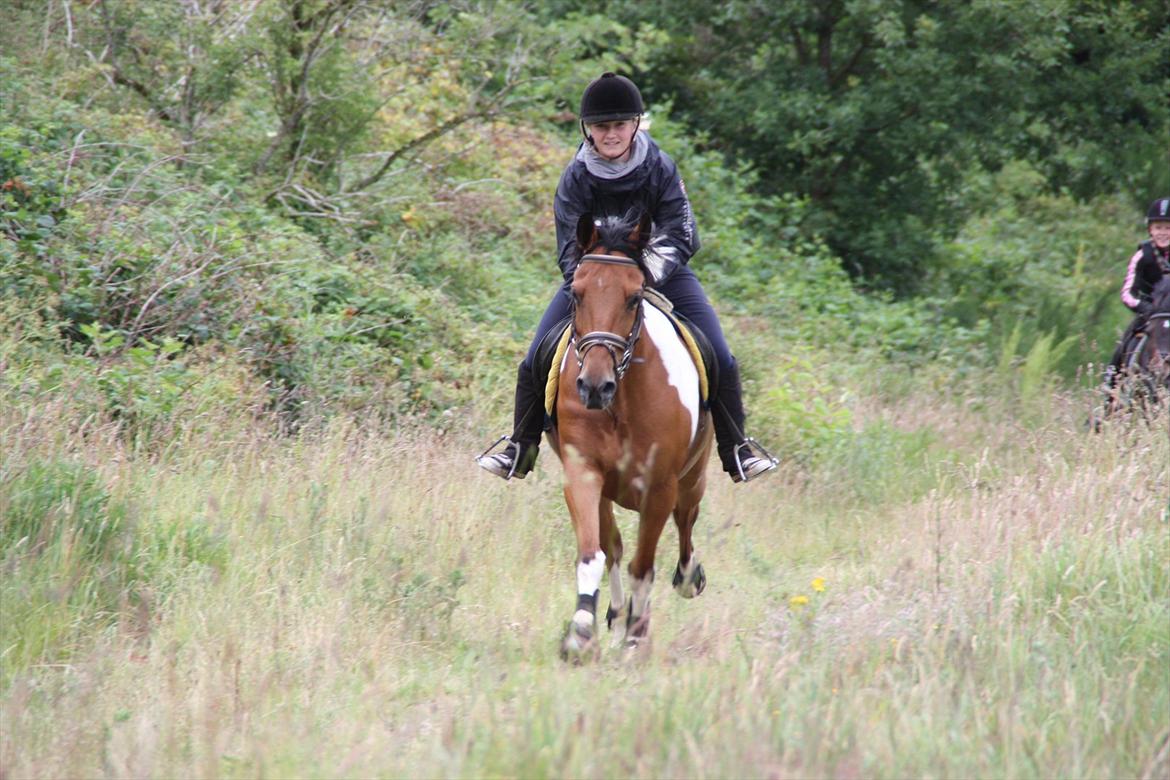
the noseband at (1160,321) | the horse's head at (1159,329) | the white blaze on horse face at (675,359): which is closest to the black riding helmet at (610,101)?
the white blaze on horse face at (675,359)

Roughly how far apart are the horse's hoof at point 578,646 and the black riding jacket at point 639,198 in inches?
76.8

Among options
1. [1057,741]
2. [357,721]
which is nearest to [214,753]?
[357,721]

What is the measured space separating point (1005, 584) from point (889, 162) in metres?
15.3

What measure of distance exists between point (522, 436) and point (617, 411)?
971 millimetres

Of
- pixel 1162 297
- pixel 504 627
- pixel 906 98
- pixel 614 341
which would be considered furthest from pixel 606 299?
pixel 906 98

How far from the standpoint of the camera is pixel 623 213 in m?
7.19

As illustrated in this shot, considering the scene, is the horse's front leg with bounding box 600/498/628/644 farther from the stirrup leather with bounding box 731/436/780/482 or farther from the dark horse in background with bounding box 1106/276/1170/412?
the dark horse in background with bounding box 1106/276/1170/412

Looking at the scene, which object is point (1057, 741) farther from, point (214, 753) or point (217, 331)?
point (217, 331)

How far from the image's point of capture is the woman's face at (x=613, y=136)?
6.87m

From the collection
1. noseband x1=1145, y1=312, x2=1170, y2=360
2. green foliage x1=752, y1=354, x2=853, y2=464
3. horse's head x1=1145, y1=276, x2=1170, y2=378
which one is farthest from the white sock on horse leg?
noseband x1=1145, y1=312, x2=1170, y2=360

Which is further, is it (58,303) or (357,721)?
(58,303)

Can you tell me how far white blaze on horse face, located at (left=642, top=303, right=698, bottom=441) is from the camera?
675 cm

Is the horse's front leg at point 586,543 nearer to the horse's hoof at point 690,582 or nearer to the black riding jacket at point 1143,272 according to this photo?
the horse's hoof at point 690,582

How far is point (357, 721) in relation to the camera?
15.9 ft
